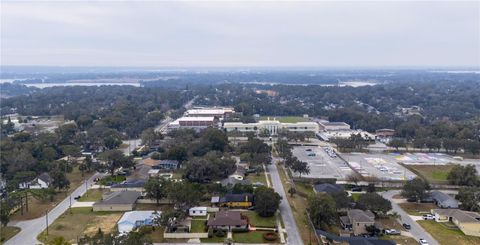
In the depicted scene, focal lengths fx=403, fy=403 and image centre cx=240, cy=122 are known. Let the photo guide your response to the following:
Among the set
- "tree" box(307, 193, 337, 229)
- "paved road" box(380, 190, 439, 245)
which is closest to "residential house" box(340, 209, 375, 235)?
"tree" box(307, 193, 337, 229)

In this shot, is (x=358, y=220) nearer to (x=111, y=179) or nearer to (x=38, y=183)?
(x=111, y=179)

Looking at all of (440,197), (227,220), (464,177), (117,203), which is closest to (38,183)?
(117,203)

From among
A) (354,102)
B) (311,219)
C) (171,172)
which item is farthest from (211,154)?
(354,102)

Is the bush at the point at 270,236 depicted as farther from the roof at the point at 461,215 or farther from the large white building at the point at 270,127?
the large white building at the point at 270,127

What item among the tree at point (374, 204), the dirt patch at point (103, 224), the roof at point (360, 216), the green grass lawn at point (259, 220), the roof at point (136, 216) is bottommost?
the dirt patch at point (103, 224)

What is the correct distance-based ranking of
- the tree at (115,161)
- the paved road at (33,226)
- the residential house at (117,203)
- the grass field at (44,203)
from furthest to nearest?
the tree at (115,161)
the residential house at (117,203)
the grass field at (44,203)
the paved road at (33,226)

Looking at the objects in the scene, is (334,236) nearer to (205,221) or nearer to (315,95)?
(205,221)

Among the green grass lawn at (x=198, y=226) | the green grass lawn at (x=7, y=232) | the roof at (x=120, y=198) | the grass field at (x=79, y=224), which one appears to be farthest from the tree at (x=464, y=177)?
the green grass lawn at (x=7, y=232)
